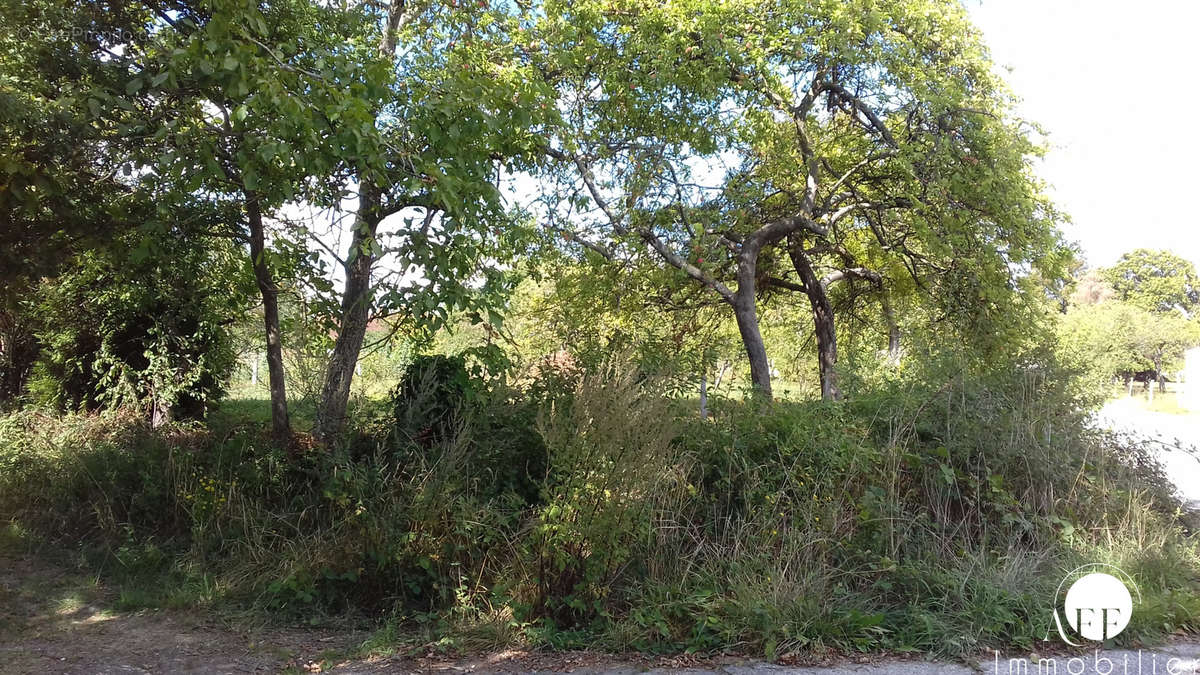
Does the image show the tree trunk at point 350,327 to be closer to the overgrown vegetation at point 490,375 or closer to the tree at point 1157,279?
the overgrown vegetation at point 490,375

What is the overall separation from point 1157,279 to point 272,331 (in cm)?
7708

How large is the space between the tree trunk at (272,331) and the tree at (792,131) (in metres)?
3.64

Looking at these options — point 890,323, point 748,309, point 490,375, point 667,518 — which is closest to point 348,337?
point 490,375

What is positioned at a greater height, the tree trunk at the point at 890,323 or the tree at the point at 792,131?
the tree at the point at 792,131

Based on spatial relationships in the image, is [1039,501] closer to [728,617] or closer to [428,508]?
[728,617]

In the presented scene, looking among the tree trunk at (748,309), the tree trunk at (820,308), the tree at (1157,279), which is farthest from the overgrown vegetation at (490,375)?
the tree at (1157,279)

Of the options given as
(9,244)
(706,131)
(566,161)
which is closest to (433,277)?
(9,244)

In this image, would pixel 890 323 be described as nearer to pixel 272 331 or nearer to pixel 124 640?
pixel 272 331

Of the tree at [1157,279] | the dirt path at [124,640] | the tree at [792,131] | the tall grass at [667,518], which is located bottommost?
the dirt path at [124,640]

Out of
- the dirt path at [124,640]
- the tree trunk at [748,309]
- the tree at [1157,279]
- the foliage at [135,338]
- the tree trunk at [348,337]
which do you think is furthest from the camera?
the tree at [1157,279]

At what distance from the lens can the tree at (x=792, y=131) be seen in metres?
9.34

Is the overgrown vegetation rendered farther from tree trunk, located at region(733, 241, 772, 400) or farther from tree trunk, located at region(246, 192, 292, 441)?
tree trunk, located at region(733, 241, 772, 400)

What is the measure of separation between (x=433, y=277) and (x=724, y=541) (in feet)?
9.42

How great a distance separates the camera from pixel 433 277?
548cm
